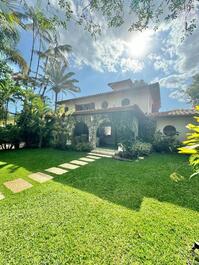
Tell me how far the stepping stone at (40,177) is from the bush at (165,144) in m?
9.61

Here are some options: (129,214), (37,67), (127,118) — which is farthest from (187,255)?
(37,67)

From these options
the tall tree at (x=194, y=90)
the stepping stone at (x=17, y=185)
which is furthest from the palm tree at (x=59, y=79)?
the stepping stone at (x=17, y=185)

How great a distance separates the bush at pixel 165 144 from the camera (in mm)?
12002

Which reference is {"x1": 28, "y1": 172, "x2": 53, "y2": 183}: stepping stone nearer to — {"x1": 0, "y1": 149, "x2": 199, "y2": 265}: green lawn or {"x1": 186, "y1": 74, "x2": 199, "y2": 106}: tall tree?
{"x1": 0, "y1": 149, "x2": 199, "y2": 265}: green lawn

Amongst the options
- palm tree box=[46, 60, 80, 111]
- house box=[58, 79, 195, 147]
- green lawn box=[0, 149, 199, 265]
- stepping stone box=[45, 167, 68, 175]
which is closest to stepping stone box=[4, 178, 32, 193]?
green lawn box=[0, 149, 199, 265]

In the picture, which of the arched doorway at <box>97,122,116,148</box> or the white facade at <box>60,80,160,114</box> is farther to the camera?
the white facade at <box>60,80,160,114</box>

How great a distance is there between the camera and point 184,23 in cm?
406

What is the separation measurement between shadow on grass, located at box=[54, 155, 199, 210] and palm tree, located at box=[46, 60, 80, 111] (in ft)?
71.4

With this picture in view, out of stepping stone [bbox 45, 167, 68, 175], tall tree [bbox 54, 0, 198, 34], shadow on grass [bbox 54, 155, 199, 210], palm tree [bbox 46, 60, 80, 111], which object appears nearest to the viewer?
tall tree [bbox 54, 0, 198, 34]

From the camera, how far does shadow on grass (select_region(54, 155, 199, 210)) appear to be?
411 centimetres

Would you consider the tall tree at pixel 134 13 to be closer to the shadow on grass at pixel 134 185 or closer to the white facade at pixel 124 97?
the shadow on grass at pixel 134 185

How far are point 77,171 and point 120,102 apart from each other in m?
13.9

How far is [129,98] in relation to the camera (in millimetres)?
18406

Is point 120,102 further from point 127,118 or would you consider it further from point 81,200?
point 81,200
